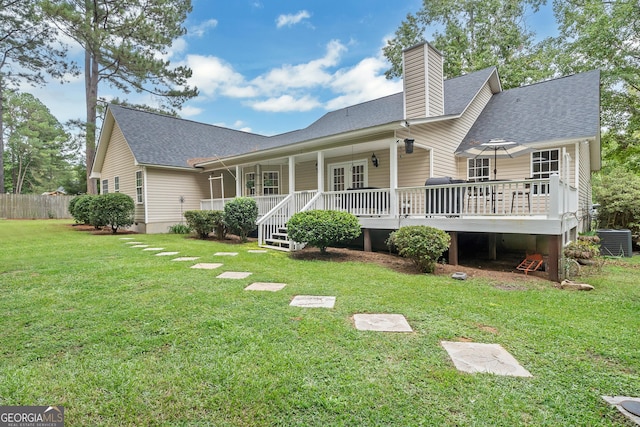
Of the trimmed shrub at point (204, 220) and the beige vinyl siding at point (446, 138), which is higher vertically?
the beige vinyl siding at point (446, 138)

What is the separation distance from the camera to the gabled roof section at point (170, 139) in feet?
44.6

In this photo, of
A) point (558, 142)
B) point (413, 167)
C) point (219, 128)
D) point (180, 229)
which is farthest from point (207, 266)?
point (219, 128)

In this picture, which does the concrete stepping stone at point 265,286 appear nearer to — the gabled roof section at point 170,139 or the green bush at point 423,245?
the green bush at point 423,245

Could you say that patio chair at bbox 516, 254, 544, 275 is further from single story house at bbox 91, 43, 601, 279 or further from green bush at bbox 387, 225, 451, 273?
green bush at bbox 387, 225, 451, 273

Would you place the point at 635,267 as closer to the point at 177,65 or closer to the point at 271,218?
the point at 271,218

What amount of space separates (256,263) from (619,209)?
11.9m

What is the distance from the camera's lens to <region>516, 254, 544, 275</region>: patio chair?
638cm

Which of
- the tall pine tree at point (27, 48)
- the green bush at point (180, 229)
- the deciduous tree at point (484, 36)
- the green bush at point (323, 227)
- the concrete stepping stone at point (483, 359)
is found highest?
the deciduous tree at point (484, 36)

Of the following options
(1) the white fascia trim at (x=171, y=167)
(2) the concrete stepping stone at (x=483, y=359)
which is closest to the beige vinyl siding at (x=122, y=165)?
(1) the white fascia trim at (x=171, y=167)

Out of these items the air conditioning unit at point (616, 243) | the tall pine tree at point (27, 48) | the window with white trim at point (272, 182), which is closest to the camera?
the air conditioning unit at point (616, 243)

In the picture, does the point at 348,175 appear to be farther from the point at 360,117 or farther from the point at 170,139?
the point at 170,139

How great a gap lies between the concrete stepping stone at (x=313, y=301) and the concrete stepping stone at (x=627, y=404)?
2487mm

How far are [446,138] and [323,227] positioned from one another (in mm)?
5440

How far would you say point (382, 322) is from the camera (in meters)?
3.37
